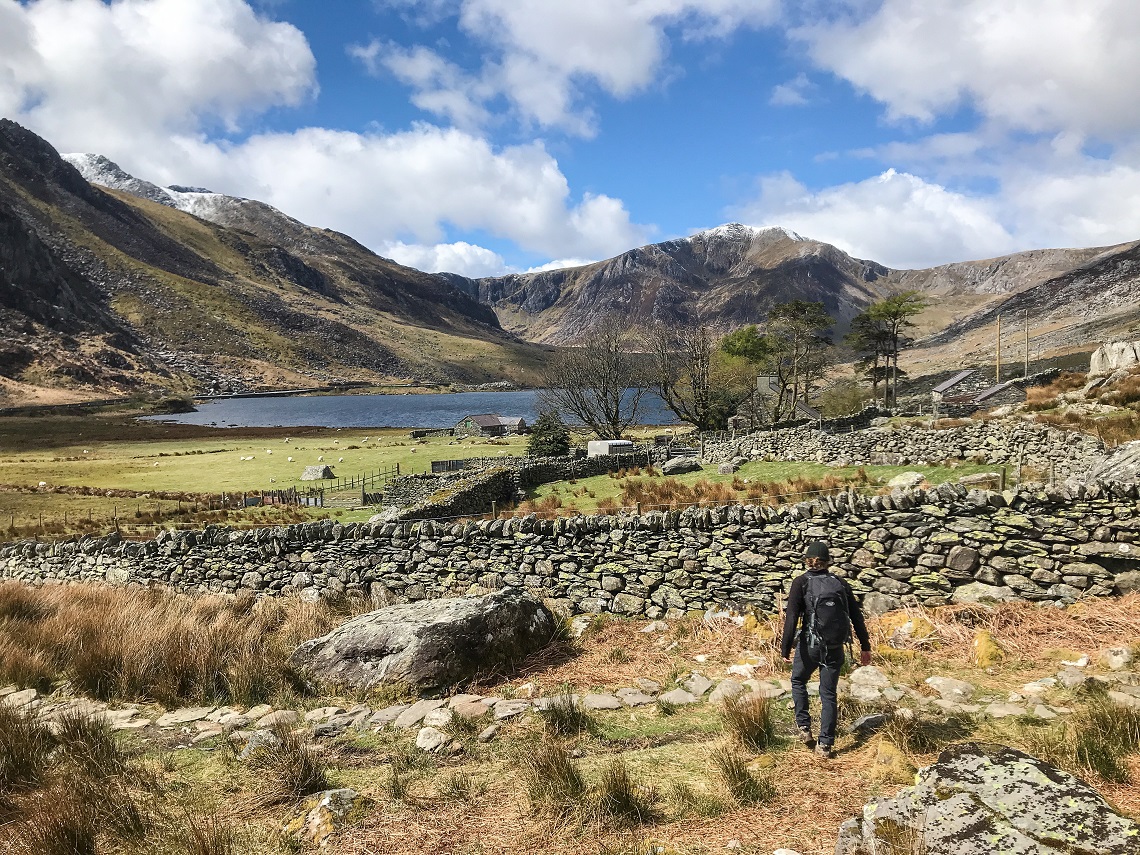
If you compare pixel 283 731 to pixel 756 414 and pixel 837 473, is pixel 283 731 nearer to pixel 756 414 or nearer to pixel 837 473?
pixel 837 473

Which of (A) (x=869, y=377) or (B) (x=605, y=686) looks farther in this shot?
(A) (x=869, y=377)

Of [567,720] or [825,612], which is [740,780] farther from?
[567,720]

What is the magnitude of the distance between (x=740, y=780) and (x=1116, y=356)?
Result: 38.9 meters

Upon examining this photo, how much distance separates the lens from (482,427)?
78.0 meters

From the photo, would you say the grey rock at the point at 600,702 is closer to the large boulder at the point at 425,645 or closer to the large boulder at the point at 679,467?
the large boulder at the point at 425,645

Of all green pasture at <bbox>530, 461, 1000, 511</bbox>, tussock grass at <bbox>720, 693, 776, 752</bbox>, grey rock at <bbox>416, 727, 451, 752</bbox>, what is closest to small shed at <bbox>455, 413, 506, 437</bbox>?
green pasture at <bbox>530, 461, 1000, 511</bbox>

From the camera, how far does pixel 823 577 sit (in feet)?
18.9

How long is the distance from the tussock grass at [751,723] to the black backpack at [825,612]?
2.53 feet

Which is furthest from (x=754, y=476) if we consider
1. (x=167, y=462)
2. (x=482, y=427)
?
(x=482, y=427)

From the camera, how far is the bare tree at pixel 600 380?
57562 mm

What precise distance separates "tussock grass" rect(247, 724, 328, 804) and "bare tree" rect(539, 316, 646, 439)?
4847cm

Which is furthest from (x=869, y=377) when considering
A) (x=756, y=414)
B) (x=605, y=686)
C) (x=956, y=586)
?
(x=605, y=686)

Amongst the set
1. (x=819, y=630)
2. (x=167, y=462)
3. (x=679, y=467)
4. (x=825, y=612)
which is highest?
(x=825, y=612)

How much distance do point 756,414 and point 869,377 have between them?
1689cm
